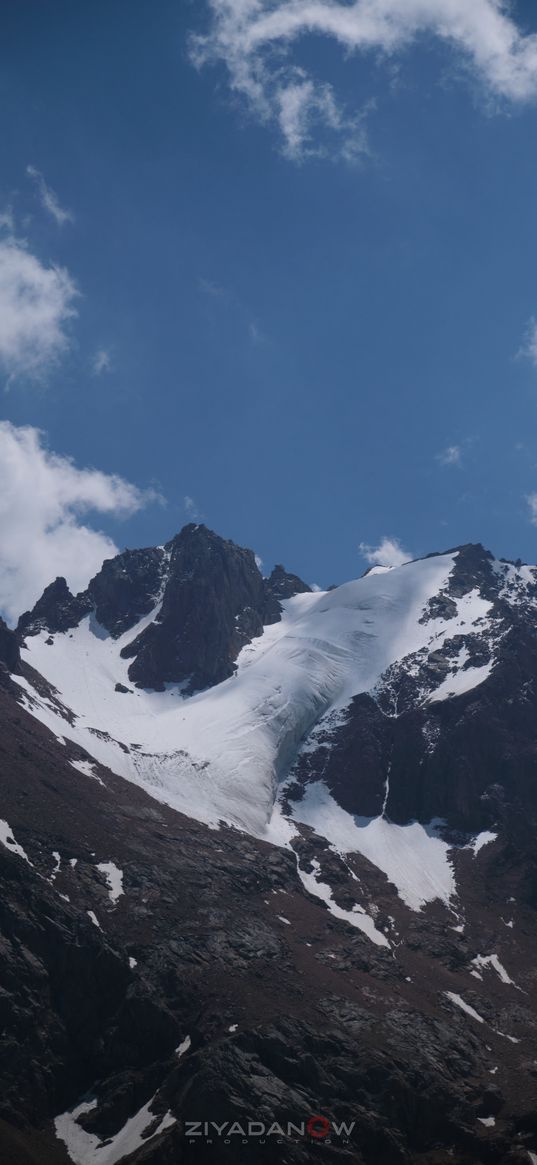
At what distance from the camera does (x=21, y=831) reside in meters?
122

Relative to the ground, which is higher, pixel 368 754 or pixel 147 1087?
pixel 368 754

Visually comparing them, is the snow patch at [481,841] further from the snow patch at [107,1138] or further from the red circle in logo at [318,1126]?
the snow patch at [107,1138]

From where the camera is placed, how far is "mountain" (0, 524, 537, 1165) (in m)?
93.5

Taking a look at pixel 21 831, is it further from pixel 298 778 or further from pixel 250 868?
pixel 298 778

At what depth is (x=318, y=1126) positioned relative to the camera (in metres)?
91.9

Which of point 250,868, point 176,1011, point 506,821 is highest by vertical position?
point 506,821

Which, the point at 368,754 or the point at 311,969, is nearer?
the point at 311,969

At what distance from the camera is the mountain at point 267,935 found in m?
93.5

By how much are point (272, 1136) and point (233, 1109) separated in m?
3.98

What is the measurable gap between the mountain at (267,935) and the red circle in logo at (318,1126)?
0.80 ft

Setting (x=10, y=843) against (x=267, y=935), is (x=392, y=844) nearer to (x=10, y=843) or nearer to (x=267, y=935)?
(x=267, y=935)

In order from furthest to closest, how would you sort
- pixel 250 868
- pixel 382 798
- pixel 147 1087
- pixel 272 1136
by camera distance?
pixel 382 798 < pixel 250 868 < pixel 147 1087 < pixel 272 1136

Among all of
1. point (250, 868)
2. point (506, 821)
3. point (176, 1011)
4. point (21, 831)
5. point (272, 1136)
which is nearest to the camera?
point (272, 1136)

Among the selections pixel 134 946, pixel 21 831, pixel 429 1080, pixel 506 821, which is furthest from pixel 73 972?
pixel 506 821
